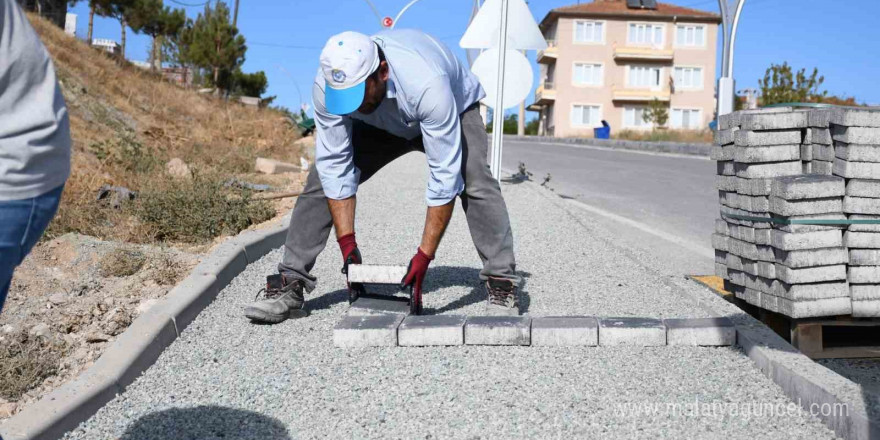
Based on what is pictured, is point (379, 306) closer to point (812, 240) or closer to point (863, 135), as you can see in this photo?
point (812, 240)

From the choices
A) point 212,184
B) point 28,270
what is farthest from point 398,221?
point 28,270

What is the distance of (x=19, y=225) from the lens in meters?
1.84

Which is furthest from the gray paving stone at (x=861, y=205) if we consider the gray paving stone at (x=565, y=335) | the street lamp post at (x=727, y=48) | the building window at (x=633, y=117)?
the building window at (x=633, y=117)

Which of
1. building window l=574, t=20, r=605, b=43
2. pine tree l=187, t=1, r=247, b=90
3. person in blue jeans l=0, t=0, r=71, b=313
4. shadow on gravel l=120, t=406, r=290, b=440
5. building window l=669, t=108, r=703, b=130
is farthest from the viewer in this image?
building window l=669, t=108, r=703, b=130

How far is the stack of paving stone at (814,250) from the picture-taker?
3.77 metres

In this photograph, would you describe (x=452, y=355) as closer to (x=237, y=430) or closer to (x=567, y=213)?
(x=237, y=430)

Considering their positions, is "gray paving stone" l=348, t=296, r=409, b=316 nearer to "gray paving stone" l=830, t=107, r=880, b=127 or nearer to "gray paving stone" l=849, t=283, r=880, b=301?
"gray paving stone" l=849, t=283, r=880, b=301

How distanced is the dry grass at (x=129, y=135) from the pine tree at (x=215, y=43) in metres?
5.05

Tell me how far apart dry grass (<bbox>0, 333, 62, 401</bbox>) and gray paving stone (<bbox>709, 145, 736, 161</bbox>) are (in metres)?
3.58

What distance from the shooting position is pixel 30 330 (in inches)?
157

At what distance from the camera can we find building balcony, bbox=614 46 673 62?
5828cm

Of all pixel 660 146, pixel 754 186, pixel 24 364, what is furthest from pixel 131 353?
pixel 660 146

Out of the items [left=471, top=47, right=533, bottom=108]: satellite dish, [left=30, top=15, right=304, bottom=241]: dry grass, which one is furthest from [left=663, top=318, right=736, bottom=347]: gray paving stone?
[left=471, top=47, right=533, bottom=108]: satellite dish

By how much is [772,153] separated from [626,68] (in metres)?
58.0
